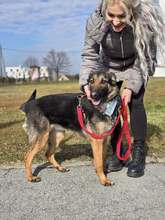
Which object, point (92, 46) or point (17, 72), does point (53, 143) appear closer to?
point (92, 46)

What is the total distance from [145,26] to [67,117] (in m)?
1.60

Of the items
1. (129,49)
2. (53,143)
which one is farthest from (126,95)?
(53,143)

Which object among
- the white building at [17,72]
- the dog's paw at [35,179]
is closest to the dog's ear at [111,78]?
the dog's paw at [35,179]

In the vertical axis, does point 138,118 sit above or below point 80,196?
above

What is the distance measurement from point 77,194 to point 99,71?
1660 millimetres

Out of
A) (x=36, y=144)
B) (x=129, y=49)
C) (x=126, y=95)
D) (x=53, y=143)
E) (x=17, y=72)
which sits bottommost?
(x=17, y=72)

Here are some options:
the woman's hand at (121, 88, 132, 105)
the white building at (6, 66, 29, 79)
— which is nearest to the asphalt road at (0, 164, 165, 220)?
the woman's hand at (121, 88, 132, 105)

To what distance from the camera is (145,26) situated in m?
5.51

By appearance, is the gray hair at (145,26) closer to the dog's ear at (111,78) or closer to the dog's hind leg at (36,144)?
the dog's ear at (111,78)

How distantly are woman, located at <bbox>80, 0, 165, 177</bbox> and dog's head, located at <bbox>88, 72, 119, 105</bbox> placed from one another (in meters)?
0.18

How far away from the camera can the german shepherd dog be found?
5.67m

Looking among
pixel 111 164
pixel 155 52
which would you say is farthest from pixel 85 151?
pixel 155 52

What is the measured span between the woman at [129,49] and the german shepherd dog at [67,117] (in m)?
0.21

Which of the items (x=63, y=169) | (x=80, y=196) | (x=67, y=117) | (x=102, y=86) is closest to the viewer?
(x=80, y=196)
